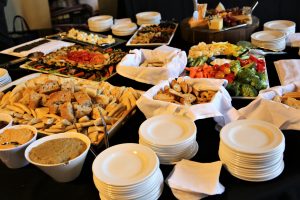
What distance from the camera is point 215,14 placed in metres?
2.29

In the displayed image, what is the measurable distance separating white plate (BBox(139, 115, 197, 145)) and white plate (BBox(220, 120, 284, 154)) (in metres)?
0.12

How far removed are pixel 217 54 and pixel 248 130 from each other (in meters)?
0.89

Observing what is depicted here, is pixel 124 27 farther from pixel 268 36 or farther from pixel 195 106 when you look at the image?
pixel 195 106

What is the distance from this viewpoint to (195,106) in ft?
4.04

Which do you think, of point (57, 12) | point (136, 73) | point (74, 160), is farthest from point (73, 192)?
point (57, 12)

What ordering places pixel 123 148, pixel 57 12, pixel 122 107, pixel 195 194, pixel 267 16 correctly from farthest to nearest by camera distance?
1. pixel 57 12
2. pixel 267 16
3. pixel 122 107
4. pixel 123 148
5. pixel 195 194

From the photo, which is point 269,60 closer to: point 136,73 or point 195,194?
point 136,73

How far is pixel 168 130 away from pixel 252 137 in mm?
267

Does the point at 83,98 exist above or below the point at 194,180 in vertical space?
above

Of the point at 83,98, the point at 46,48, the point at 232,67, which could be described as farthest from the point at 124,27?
the point at 83,98

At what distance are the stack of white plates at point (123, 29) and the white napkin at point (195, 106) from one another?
3.81 ft

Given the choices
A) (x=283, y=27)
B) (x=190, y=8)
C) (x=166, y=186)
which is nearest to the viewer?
(x=166, y=186)

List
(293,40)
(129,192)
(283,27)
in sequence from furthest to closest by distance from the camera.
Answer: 1. (283,27)
2. (293,40)
3. (129,192)

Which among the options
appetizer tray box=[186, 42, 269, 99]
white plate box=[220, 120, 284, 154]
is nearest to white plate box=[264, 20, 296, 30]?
appetizer tray box=[186, 42, 269, 99]
